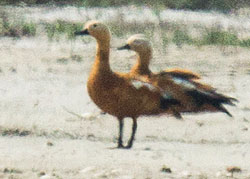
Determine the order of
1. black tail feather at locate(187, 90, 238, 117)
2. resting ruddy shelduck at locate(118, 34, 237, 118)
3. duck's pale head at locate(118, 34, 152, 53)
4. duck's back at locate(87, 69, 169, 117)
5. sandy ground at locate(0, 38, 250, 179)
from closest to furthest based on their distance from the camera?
sandy ground at locate(0, 38, 250, 179), duck's back at locate(87, 69, 169, 117), resting ruddy shelduck at locate(118, 34, 237, 118), duck's pale head at locate(118, 34, 152, 53), black tail feather at locate(187, 90, 238, 117)

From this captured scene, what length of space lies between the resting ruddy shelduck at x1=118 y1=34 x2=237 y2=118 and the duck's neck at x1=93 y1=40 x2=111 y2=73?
1.05 feet

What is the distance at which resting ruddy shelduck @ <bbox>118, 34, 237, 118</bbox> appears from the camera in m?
9.80

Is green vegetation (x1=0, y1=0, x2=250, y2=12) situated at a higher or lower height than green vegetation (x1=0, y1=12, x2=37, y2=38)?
lower

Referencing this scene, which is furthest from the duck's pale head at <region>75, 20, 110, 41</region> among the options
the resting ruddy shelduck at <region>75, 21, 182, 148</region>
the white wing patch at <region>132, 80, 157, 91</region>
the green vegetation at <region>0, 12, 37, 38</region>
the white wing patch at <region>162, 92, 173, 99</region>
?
the green vegetation at <region>0, 12, 37, 38</region>

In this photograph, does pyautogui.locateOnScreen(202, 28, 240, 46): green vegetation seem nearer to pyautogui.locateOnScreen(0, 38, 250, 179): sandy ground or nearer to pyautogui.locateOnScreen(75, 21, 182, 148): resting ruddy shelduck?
pyautogui.locateOnScreen(0, 38, 250, 179): sandy ground

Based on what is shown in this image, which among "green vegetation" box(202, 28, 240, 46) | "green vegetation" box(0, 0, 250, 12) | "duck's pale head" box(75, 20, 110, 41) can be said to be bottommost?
"green vegetation" box(0, 0, 250, 12)

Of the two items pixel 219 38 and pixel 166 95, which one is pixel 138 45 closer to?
pixel 166 95

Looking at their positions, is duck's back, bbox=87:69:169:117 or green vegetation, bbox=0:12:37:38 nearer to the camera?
duck's back, bbox=87:69:169:117

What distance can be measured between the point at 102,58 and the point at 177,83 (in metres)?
0.80

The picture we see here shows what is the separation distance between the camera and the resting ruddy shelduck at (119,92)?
920 centimetres

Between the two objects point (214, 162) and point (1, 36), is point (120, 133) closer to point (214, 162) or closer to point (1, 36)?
point (214, 162)

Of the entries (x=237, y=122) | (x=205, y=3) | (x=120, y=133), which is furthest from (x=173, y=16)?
(x=120, y=133)

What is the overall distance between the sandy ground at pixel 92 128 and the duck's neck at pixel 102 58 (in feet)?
2.17

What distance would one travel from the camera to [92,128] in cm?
1012
